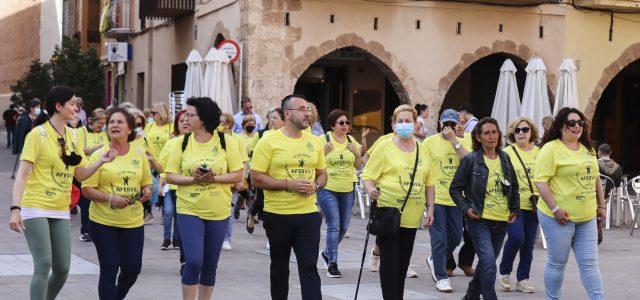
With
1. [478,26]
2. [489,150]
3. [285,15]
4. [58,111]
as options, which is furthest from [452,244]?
[478,26]

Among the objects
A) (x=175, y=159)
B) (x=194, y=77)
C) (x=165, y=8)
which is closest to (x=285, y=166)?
(x=175, y=159)

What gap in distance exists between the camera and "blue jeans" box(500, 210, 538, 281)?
11164mm

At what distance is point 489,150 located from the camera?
32.8 feet

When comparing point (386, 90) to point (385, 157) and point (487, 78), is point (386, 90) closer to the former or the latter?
point (487, 78)

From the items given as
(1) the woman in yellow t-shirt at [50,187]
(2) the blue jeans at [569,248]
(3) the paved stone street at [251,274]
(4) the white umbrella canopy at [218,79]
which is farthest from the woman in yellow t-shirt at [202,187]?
(4) the white umbrella canopy at [218,79]

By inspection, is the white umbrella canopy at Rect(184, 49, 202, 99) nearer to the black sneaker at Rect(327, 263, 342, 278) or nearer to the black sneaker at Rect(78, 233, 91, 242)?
the black sneaker at Rect(78, 233, 91, 242)

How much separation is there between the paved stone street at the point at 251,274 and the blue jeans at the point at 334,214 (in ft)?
1.07

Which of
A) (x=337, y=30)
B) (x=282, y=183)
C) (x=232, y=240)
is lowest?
(x=232, y=240)

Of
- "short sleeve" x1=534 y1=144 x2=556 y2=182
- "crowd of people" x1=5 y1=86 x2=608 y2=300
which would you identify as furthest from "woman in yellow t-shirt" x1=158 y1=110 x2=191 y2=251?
"short sleeve" x1=534 y1=144 x2=556 y2=182

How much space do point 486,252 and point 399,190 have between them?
0.89 m

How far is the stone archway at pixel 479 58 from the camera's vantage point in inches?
985

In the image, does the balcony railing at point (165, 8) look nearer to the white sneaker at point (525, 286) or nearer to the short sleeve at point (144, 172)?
the white sneaker at point (525, 286)

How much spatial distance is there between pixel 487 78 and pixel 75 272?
18366 millimetres

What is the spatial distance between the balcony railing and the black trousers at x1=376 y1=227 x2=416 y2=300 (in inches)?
774
